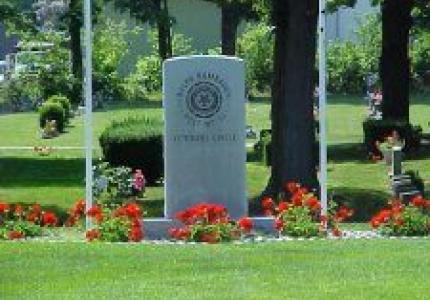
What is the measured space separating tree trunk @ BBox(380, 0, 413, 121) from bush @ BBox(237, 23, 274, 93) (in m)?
20.3

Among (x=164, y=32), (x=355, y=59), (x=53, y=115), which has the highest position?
(x=164, y=32)

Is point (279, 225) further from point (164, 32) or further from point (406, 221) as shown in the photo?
point (164, 32)

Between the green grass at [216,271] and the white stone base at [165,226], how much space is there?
2502 millimetres

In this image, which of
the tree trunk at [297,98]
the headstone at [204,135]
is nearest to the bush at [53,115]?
the tree trunk at [297,98]

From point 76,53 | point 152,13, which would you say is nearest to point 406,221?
point 152,13

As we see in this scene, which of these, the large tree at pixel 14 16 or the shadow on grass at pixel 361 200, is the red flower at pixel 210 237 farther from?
the large tree at pixel 14 16

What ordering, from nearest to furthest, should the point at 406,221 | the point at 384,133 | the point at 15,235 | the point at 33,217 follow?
the point at 15,235 < the point at 406,221 < the point at 33,217 < the point at 384,133

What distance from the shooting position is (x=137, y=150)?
22094 mm

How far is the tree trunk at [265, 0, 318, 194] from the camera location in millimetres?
18047

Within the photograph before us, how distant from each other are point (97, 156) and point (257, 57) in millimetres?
24644

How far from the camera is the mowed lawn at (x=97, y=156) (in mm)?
20000

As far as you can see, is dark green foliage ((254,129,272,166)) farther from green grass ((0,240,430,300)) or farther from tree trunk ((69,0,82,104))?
tree trunk ((69,0,82,104))

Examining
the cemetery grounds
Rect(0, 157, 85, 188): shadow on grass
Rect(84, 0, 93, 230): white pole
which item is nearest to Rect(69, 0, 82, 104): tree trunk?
Rect(0, 157, 85, 188): shadow on grass

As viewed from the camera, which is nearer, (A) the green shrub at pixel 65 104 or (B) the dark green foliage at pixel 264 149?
(B) the dark green foliage at pixel 264 149
